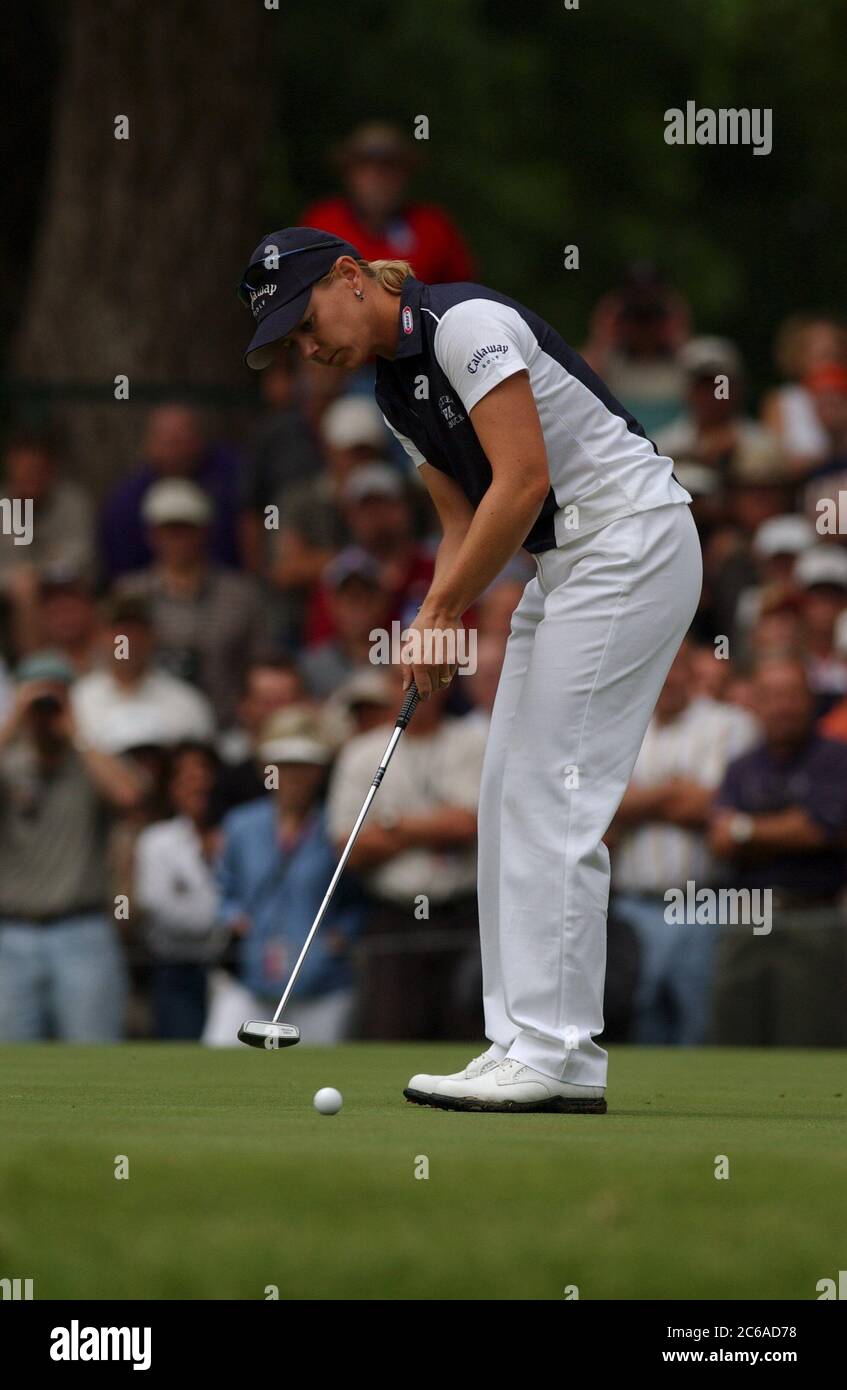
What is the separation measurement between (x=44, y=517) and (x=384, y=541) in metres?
1.91

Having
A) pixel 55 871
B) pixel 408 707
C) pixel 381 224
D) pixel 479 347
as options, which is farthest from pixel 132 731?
pixel 479 347

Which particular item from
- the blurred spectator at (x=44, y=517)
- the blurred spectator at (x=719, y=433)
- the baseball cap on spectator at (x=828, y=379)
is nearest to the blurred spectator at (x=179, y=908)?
the blurred spectator at (x=44, y=517)

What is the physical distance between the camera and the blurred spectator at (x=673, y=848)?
10953mm

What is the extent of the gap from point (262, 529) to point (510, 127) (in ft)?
41.0

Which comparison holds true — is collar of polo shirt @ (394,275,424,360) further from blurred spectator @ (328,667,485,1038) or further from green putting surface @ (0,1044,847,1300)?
blurred spectator @ (328,667,485,1038)

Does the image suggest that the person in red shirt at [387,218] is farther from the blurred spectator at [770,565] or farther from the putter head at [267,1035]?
the putter head at [267,1035]

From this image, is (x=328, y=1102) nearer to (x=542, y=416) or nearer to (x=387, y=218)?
(x=542, y=416)

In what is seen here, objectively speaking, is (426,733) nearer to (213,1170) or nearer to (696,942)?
(696,942)

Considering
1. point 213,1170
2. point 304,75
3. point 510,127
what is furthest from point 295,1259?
point 510,127

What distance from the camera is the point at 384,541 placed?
12.9 meters

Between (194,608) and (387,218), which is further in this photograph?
(387,218)

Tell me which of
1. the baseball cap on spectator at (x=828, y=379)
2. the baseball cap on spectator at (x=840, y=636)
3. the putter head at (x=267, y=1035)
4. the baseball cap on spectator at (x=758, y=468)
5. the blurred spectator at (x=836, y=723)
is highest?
the baseball cap on spectator at (x=828, y=379)

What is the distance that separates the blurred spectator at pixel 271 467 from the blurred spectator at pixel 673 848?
2622 millimetres

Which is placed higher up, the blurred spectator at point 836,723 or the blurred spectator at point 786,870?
the blurred spectator at point 836,723
